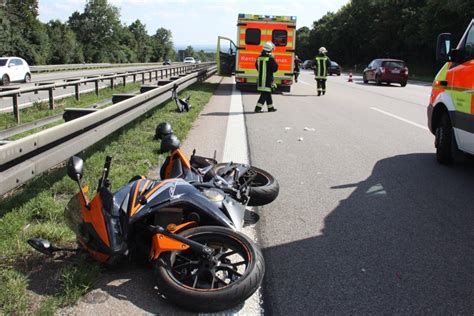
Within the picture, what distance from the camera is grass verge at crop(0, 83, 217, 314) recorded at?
10.2 feet

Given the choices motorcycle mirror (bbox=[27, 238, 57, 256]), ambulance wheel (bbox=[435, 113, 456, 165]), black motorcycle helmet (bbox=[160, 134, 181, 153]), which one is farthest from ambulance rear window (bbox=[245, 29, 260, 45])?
motorcycle mirror (bbox=[27, 238, 57, 256])

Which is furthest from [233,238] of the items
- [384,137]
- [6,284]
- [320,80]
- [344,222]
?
[320,80]

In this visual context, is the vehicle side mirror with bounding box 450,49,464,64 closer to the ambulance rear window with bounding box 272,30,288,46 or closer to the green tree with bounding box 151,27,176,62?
the ambulance rear window with bounding box 272,30,288,46

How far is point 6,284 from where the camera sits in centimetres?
317

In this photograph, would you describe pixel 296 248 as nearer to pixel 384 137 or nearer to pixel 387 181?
pixel 387 181

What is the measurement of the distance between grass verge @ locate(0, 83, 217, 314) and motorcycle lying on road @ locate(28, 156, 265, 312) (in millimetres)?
177

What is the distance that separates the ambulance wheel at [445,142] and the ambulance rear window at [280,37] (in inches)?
526

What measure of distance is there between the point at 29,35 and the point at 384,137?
63071 mm

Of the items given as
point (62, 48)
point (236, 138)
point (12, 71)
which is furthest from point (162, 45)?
point (236, 138)

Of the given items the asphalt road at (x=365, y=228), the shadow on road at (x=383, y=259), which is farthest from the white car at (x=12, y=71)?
the shadow on road at (x=383, y=259)

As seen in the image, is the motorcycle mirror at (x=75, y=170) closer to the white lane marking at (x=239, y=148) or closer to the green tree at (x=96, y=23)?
the white lane marking at (x=239, y=148)

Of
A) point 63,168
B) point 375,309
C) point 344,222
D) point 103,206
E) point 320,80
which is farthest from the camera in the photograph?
point 320,80

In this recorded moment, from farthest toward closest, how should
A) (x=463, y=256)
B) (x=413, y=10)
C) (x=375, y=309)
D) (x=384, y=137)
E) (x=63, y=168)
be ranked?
(x=413, y=10)
(x=384, y=137)
(x=63, y=168)
(x=463, y=256)
(x=375, y=309)

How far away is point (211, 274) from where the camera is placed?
317 cm
